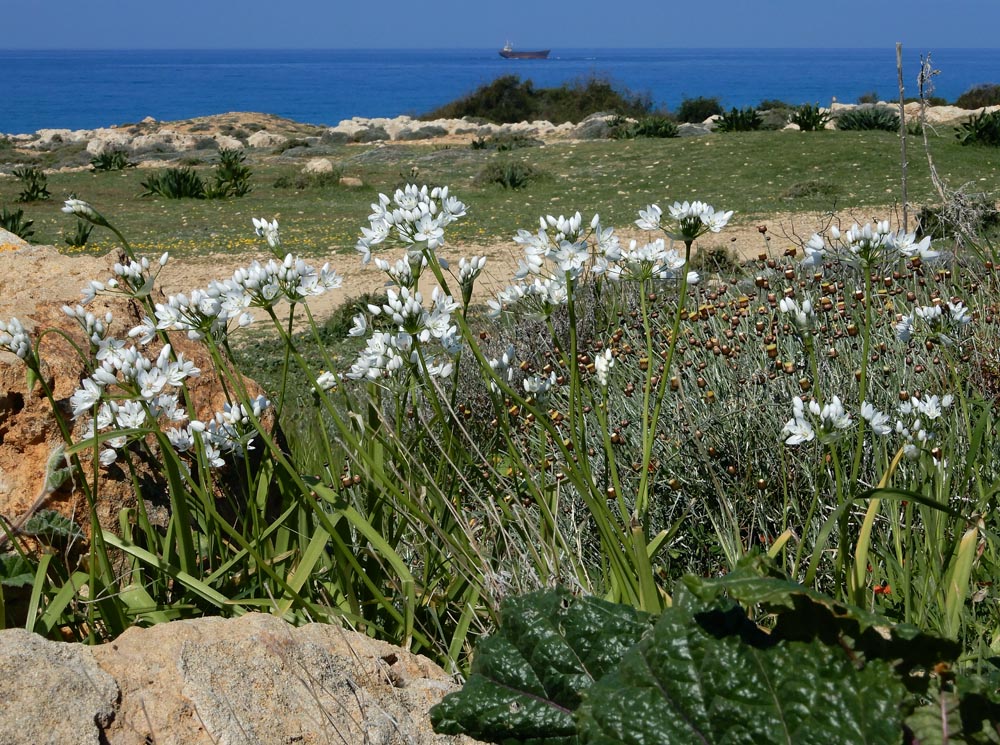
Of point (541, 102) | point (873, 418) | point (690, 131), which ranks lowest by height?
point (873, 418)

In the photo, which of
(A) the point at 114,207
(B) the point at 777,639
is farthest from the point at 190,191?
(B) the point at 777,639

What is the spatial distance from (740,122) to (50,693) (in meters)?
22.9

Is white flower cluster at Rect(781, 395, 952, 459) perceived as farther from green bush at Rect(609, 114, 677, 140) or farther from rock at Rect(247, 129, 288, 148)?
rock at Rect(247, 129, 288, 148)

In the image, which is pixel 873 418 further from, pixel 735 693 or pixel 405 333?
pixel 405 333

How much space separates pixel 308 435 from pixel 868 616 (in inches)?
103

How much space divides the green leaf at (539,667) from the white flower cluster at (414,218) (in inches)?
34.0

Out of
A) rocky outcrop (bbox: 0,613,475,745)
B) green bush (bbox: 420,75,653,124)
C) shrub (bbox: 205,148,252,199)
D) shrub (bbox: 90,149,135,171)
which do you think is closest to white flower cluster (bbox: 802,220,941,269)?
rocky outcrop (bbox: 0,613,475,745)

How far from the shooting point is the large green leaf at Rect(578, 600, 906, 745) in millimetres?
1604

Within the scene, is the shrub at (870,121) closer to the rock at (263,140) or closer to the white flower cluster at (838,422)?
the rock at (263,140)

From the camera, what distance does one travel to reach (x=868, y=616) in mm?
1595

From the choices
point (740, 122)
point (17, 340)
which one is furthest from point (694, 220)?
point (740, 122)

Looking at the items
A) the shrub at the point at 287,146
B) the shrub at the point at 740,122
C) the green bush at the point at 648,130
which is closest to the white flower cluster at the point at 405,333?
the green bush at the point at 648,130

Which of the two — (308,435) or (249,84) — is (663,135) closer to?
(308,435)

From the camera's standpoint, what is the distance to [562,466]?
2344mm
